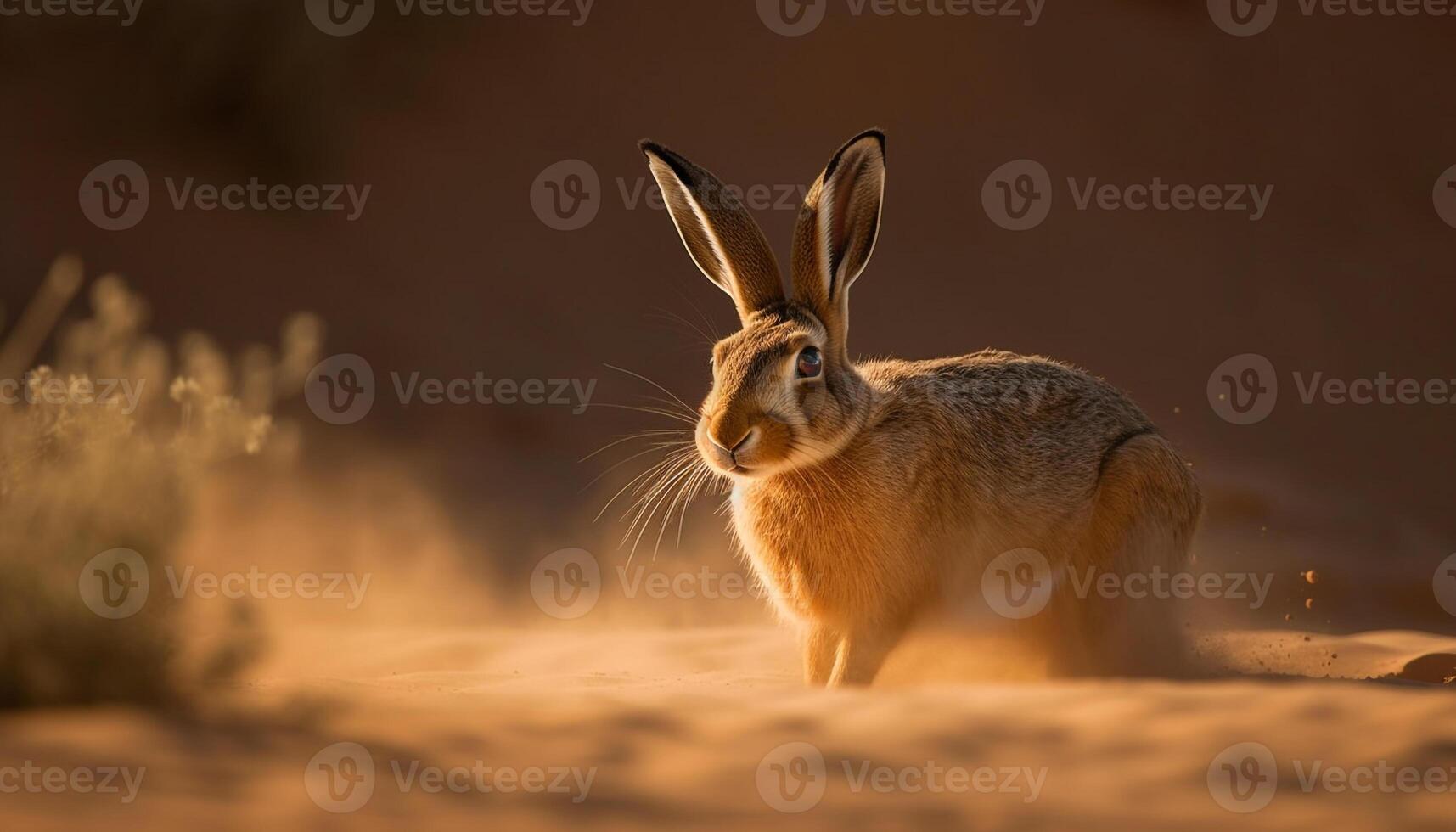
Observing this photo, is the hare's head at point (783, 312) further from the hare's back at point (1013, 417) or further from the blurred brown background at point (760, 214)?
the blurred brown background at point (760, 214)

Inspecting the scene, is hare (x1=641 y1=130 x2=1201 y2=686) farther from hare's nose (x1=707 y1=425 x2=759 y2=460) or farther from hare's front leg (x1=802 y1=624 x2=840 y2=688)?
hare's nose (x1=707 y1=425 x2=759 y2=460)

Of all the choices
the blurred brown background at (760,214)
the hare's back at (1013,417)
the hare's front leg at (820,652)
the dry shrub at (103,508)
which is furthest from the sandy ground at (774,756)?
the blurred brown background at (760,214)

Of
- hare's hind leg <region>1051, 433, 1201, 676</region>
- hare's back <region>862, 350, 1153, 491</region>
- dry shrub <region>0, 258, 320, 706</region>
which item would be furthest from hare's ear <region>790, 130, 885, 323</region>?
dry shrub <region>0, 258, 320, 706</region>

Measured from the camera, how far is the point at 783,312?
5.84m

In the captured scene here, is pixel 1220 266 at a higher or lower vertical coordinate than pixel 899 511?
higher

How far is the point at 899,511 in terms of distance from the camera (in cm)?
573

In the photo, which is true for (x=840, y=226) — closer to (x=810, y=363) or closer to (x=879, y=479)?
(x=810, y=363)

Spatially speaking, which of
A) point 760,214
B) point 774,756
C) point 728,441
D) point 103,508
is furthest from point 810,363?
point 760,214

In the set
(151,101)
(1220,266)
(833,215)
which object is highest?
(151,101)

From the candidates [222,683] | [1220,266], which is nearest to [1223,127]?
[1220,266]

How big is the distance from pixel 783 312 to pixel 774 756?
264 centimetres

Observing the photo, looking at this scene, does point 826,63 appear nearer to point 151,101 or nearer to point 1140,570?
point 151,101

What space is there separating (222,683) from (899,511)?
2867 millimetres

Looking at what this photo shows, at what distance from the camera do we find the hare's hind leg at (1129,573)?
5898mm
